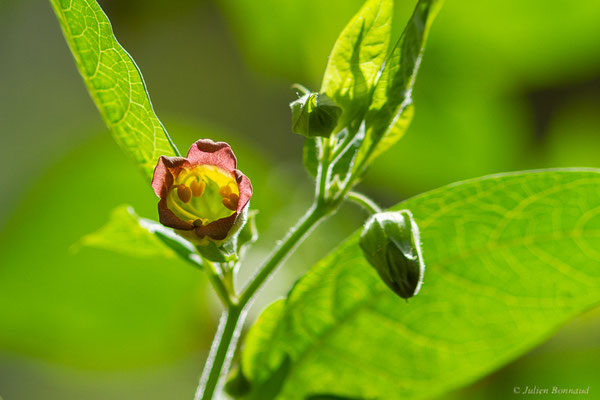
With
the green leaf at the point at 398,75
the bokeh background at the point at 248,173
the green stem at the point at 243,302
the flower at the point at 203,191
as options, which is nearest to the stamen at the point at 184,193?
the flower at the point at 203,191

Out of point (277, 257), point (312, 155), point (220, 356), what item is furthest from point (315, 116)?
point (220, 356)

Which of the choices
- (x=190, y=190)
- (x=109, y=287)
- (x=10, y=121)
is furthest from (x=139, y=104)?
(x=10, y=121)

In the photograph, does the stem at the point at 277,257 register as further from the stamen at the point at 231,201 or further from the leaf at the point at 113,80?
the leaf at the point at 113,80

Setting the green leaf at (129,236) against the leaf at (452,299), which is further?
the green leaf at (129,236)

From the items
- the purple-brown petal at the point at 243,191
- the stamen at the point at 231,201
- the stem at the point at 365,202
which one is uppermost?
the purple-brown petal at the point at 243,191

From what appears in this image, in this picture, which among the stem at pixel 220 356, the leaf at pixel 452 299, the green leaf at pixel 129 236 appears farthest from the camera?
the green leaf at pixel 129 236

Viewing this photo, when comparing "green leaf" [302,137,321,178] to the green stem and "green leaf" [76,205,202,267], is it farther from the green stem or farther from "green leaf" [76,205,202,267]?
"green leaf" [76,205,202,267]

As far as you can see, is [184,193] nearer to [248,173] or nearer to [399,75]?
[399,75]

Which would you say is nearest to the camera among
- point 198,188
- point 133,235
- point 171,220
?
point 171,220
